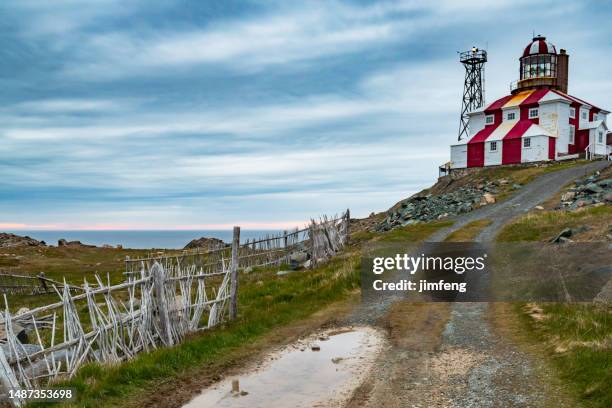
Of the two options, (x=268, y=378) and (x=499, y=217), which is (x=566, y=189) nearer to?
(x=499, y=217)

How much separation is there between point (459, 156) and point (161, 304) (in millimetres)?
46915

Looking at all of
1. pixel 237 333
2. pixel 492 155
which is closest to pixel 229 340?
pixel 237 333

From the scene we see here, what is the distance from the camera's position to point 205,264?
2102 cm

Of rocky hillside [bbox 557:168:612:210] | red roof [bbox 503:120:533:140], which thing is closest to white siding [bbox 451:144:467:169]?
red roof [bbox 503:120:533:140]

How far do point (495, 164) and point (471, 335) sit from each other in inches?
1673

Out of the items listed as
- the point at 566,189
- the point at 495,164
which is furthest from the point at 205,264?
the point at 495,164

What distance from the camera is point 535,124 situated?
4938 cm

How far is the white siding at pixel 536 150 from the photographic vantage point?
46.9 m

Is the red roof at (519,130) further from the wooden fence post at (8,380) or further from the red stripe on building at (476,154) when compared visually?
the wooden fence post at (8,380)

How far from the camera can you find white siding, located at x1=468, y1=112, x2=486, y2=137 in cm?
5484

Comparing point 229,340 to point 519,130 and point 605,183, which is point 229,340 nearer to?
point 605,183

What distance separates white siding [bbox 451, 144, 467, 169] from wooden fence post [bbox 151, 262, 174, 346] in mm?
46279

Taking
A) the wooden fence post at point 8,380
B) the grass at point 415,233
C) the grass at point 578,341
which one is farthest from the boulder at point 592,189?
the wooden fence post at point 8,380

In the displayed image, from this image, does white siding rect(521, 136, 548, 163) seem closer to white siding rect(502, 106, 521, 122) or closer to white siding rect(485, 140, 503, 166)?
white siding rect(485, 140, 503, 166)
